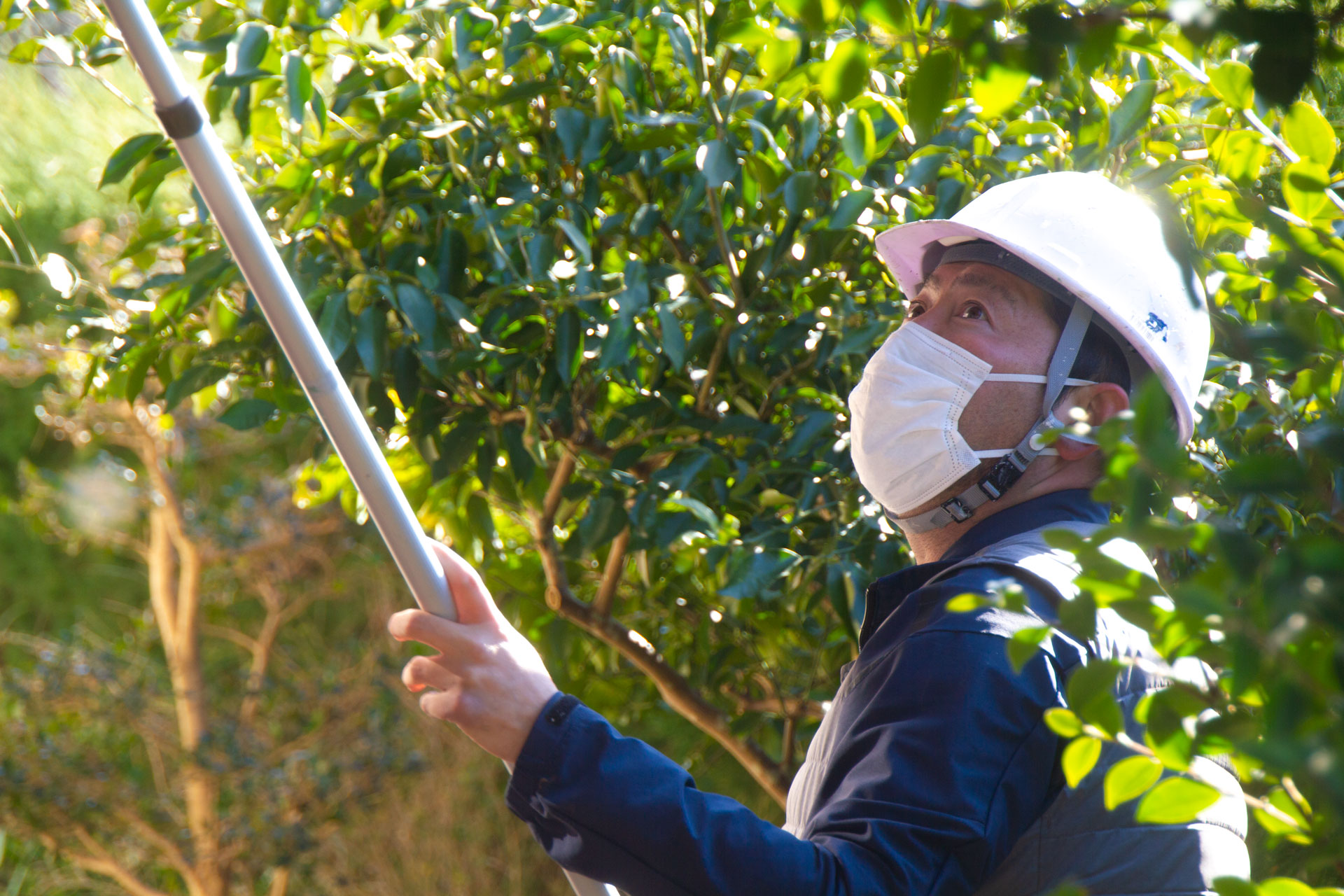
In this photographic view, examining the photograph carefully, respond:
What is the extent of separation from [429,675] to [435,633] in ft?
0.14

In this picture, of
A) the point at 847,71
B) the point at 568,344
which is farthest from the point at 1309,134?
the point at 568,344

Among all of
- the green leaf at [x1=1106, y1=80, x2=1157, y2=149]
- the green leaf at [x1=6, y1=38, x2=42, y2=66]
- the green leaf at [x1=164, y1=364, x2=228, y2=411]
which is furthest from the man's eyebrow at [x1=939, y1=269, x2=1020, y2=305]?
the green leaf at [x1=6, y1=38, x2=42, y2=66]

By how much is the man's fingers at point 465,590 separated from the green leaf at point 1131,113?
102cm

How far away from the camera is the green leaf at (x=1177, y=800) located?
0.57 meters

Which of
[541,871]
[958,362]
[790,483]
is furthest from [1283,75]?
[541,871]

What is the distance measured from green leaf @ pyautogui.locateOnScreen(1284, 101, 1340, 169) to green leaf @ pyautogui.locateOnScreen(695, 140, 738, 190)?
749 mm

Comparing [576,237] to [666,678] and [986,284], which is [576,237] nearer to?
[986,284]

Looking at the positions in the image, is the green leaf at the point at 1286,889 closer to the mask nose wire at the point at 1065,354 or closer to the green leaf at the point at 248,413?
the mask nose wire at the point at 1065,354

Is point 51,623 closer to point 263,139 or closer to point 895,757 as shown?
point 263,139

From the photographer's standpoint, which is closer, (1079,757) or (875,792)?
(1079,757)

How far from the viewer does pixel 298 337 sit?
1051 millimetres

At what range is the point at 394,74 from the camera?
1.83 m

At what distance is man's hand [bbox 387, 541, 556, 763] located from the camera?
101 cm

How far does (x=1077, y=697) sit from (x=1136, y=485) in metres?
0.14
